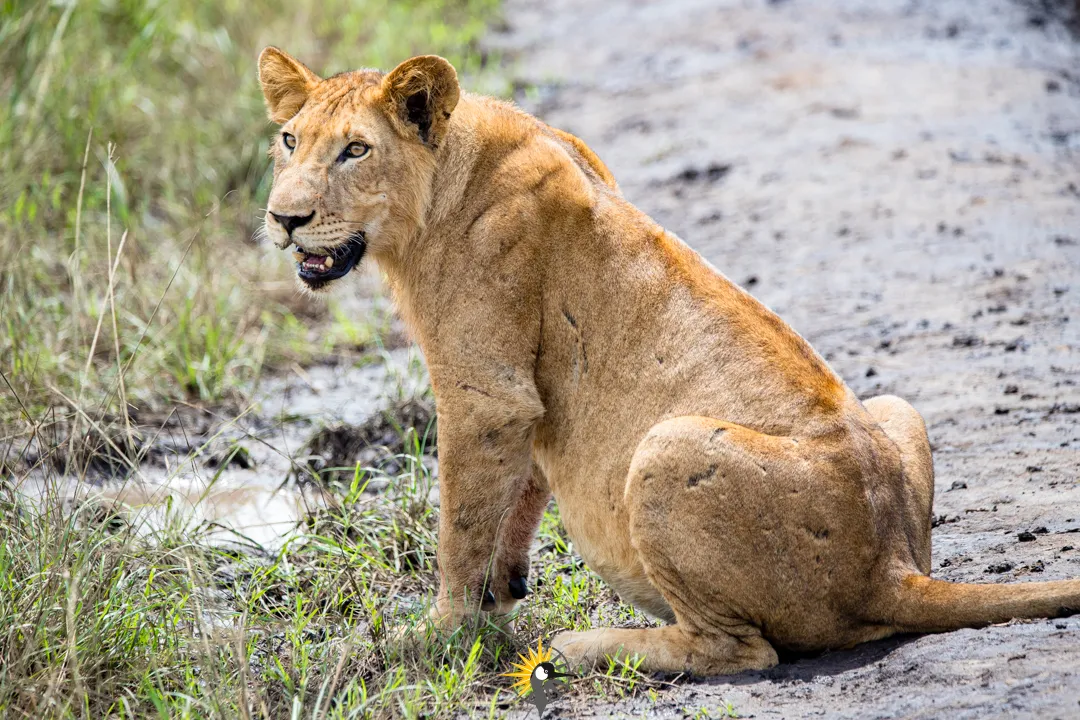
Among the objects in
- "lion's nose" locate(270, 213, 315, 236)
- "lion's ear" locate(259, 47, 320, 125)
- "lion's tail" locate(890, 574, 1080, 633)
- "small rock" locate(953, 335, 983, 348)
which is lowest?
"lion's tail" locate(890, 574, 1080, 633)

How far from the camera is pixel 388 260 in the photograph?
5.00m

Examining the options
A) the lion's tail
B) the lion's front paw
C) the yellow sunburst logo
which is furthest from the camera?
the lion's front paw

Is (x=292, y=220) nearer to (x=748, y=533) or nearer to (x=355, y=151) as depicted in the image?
(x=355, y=151)

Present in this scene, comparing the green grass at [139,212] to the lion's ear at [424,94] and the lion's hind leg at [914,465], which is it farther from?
the lion's hind leg at [914,465]

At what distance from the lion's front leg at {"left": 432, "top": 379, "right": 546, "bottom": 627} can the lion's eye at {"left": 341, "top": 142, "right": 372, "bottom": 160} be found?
94cm

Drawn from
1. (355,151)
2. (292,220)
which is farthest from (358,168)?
(292,220)

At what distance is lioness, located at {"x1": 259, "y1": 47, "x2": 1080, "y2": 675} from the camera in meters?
4.21

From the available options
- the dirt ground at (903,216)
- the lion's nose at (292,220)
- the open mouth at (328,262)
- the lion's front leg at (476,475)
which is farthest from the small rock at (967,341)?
the lion's nose at (292,220)

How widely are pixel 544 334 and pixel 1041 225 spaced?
5.29 metres

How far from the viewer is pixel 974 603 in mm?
4078

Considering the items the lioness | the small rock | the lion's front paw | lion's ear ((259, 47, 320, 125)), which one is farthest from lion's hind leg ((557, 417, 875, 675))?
the small rock

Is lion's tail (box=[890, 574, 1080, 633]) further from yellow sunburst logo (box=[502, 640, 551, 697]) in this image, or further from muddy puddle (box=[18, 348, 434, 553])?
muddy puddle (box=[18, 348, 434, 553])

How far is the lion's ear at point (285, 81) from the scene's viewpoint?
5.09 metres

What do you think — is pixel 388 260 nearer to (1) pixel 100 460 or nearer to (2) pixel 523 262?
(2) pixel 523 262
